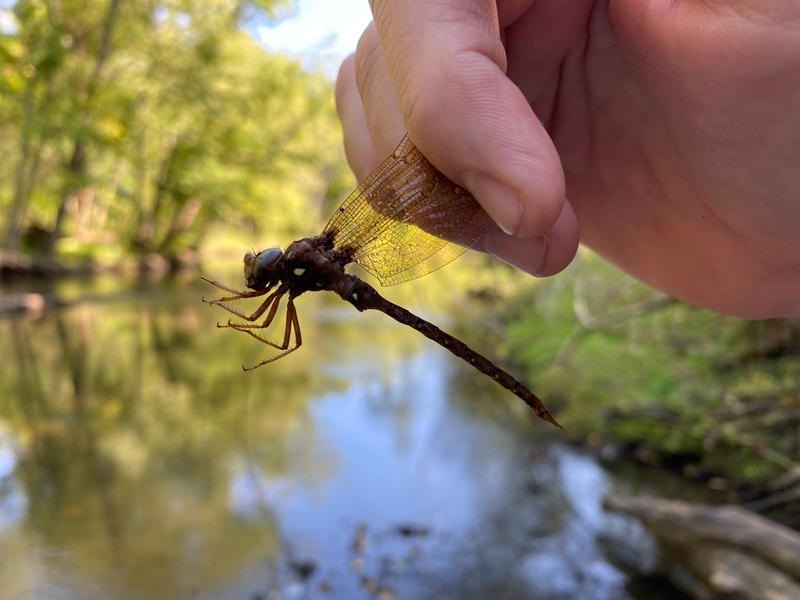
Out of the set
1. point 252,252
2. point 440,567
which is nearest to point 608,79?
point 252,252

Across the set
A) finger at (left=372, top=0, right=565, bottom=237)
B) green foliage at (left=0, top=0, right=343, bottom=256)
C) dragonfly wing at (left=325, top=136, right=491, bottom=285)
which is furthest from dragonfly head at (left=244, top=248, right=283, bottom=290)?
green foliage at (left=0, top=0, right=343, bottom=256)

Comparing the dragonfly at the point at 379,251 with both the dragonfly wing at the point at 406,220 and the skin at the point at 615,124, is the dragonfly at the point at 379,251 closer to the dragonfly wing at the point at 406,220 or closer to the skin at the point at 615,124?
Answer: the dragonfly wing at the point at 406,220

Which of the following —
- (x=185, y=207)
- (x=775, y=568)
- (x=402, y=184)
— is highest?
(x=185, y=207)

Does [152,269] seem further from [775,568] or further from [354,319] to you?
[775,568]

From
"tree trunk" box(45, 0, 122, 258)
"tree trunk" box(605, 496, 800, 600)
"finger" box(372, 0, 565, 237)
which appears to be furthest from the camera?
"tree trunk" box(45, 0, 122, 258)

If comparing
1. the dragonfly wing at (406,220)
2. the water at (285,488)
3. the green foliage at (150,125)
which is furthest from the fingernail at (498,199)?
the green foliage at (150,125)

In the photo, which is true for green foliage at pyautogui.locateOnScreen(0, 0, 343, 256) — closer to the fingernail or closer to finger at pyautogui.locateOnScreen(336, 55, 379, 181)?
finger at pyautogui.locateOnScreen(336, 55, 379, 181)

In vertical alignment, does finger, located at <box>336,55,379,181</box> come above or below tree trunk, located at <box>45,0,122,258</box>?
below
